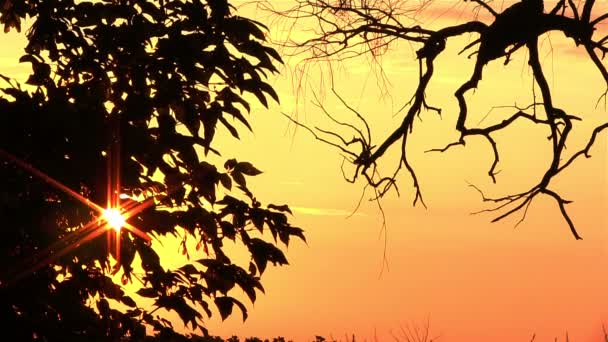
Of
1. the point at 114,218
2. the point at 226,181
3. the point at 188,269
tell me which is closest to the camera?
the point at 114,218

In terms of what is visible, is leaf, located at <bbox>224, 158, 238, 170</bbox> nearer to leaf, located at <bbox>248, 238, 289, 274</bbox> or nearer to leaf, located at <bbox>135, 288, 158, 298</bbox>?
leaf, located at <bbox>248, 238, 289, 274</bbox>

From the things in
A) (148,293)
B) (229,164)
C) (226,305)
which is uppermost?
(229,164)

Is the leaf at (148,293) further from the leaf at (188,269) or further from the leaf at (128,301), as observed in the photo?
the leaf at (128,301)

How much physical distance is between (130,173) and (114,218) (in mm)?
280

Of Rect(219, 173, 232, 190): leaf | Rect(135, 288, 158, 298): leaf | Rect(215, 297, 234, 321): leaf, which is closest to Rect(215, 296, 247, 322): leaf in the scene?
Rect(215, 297, 234, 321): leaf

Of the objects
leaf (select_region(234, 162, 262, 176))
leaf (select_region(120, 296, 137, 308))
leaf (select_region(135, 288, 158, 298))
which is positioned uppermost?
leaf (select_region(234, 162, 262, 176))

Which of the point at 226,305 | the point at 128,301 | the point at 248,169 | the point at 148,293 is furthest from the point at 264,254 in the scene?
the point at 128,301

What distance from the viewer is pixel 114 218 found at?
4.93 meters

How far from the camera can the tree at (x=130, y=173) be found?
4.86 m

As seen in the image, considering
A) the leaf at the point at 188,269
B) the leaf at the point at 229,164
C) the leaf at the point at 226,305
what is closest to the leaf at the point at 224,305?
the leaf at the point at 226,305

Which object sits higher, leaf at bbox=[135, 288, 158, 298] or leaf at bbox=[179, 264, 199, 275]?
leaf at bbox=[179, 264, 199, 275]

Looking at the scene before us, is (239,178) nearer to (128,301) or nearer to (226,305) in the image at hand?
(226,305)

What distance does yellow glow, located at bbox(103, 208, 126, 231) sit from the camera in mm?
4908

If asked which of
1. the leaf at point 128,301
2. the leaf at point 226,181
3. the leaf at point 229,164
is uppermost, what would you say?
the leaf at point 229,164
